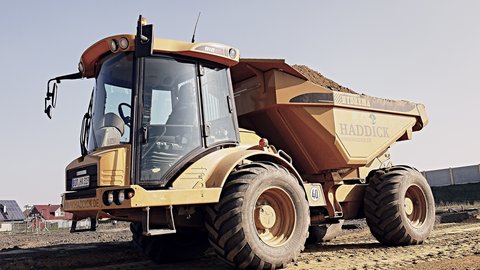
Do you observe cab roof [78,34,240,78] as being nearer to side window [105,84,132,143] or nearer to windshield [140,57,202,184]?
windshield [140,57,202,184]

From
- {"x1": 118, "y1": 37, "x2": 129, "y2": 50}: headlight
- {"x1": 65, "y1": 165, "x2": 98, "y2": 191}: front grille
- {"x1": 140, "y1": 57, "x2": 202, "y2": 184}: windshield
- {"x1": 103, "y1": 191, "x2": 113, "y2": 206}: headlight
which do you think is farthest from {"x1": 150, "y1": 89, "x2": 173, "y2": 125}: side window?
{"x1": 103, "y1": 191, "x2": 113, "y2": 206}: headlight

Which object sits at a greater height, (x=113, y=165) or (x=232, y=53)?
(x=232, y=53)

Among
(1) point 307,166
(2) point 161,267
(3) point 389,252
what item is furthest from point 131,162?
(3) point 389,252

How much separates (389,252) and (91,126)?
4.48 m

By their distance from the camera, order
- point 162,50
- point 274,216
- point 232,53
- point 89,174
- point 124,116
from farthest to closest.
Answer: point 232,53
point 274,216
point 162,50
point 124,116
point 89,174

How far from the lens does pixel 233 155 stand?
18.8ft

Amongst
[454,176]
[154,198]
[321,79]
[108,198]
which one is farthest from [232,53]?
[454,176]

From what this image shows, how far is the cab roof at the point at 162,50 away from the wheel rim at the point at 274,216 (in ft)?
6.07

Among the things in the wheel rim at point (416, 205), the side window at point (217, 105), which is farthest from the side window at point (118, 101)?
the wheel rim at point (416, 205)

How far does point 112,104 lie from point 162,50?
90 centimetres

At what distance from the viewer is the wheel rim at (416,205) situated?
8297 mm

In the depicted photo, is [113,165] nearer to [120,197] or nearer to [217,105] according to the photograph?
[120,197]

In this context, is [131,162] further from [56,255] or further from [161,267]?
[56,255]

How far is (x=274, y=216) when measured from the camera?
19.3ft
